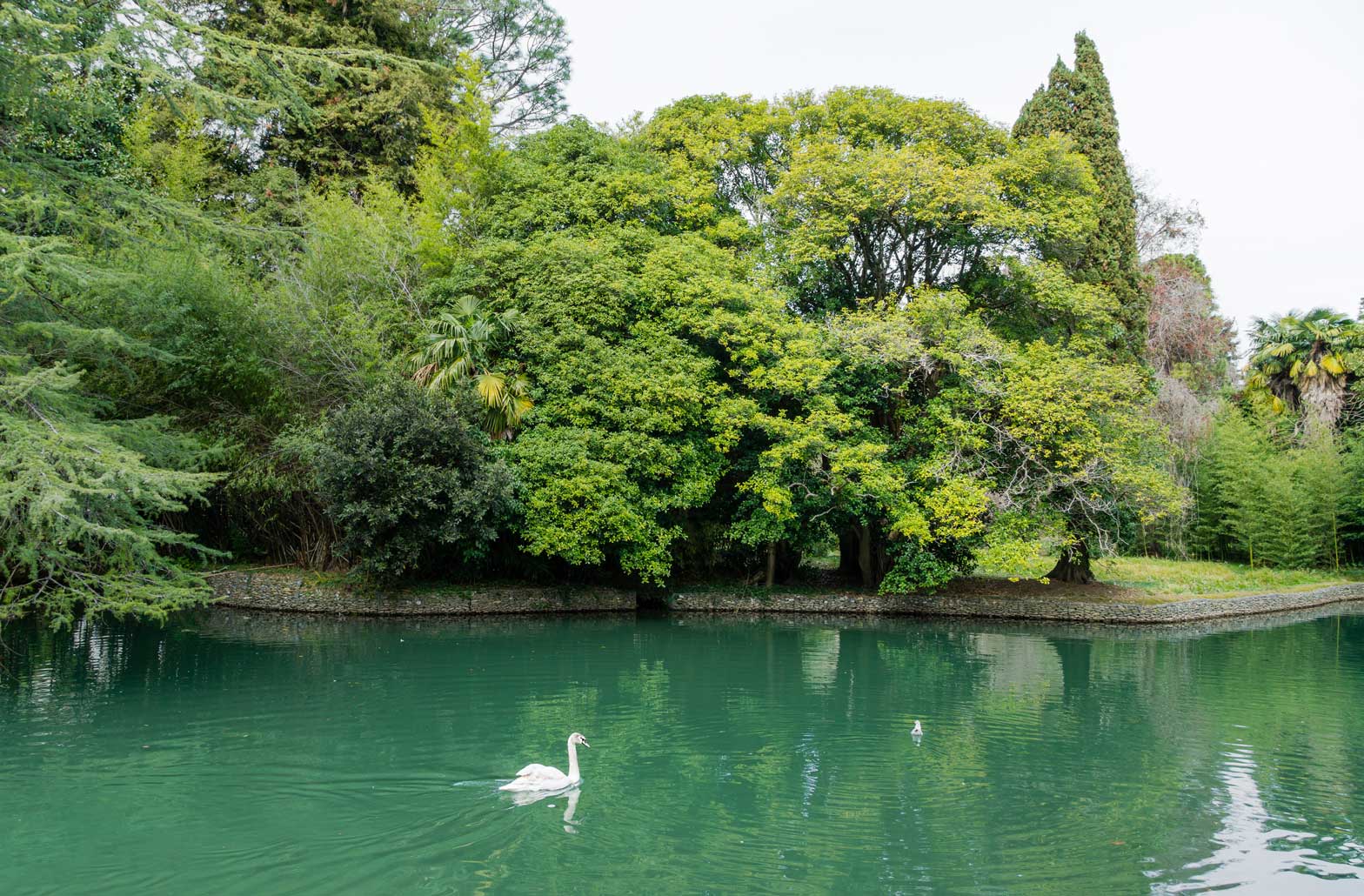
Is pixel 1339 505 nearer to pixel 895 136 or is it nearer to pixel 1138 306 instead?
pixel 1138 306

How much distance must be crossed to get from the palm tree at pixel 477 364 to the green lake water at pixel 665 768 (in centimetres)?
596

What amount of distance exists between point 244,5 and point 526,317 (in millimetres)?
15502

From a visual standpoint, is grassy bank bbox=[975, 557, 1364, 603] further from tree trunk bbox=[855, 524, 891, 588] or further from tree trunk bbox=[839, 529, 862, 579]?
tree trunk bbox=[839, 529, 862, 579]

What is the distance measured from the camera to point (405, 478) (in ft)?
64.5

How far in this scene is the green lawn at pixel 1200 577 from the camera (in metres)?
24.9

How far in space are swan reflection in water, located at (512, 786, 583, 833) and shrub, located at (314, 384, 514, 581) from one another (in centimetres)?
1145

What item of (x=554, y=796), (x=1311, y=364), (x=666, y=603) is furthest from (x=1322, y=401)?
(x=554, y=796)

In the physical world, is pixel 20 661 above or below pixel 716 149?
below

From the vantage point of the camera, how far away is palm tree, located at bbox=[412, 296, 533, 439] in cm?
2141

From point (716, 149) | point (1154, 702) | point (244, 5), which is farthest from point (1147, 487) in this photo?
point (244, 5)

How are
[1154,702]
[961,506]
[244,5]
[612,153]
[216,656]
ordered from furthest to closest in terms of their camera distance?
[244,5]
[612,153]
[961,506]
[216,656]
[1154,702]

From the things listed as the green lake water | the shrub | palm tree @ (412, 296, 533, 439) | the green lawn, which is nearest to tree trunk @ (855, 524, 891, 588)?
the green lawn

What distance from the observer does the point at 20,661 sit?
14.8 meters

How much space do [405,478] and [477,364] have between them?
11.8 feet
